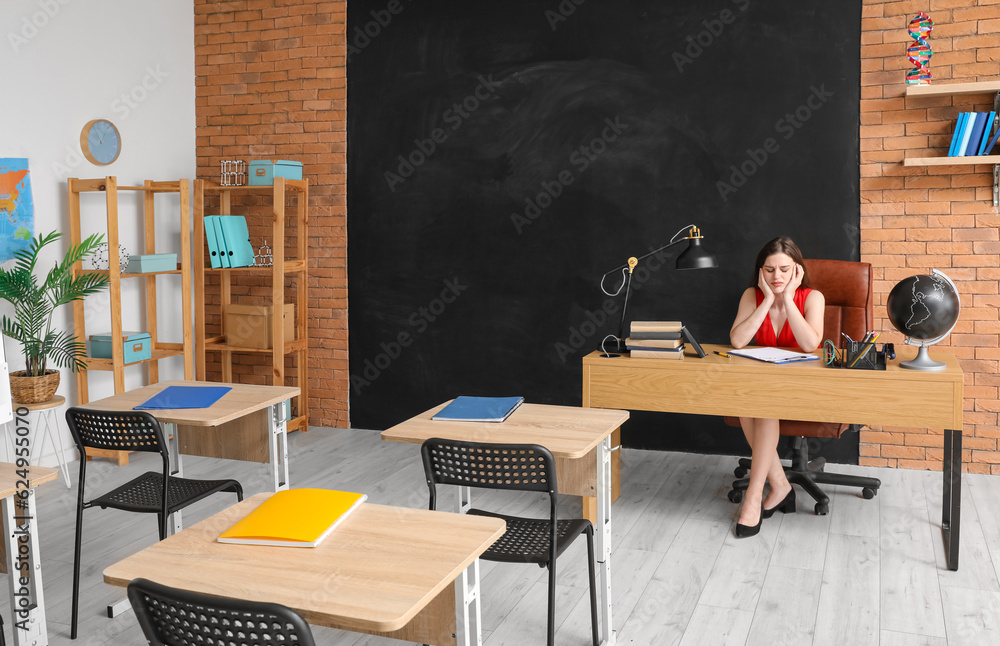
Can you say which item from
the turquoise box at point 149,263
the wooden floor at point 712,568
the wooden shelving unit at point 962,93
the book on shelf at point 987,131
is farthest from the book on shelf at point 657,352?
the turquoise box at point 149,263

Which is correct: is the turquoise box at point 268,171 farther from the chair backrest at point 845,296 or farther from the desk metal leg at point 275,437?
the chair backrest at point 845,296

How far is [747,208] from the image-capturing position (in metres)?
4.78

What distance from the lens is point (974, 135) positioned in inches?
165

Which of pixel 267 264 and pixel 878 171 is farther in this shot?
pixel 267 264

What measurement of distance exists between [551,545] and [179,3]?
16.6ft

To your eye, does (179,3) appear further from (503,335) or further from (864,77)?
(864,77)

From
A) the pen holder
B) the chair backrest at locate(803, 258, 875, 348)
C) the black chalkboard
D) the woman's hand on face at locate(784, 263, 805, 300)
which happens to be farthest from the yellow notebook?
the black chalkboard

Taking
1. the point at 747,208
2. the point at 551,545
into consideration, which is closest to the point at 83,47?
the point at 747,208

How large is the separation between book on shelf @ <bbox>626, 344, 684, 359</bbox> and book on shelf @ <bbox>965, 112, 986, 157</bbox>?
6.21 ft

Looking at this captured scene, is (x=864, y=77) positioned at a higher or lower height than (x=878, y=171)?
higher

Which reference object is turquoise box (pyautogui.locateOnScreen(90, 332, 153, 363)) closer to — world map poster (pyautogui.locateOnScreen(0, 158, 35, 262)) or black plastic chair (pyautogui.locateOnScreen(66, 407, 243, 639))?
world map poster (pyautogui.locateOnScreen(0, 158, 35, 262))

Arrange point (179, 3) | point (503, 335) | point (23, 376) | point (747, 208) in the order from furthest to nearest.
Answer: point (179, 3) < point (503, 335) < point (747, 208) < point (23, 376)

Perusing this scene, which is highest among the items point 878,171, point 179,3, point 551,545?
point 179,3

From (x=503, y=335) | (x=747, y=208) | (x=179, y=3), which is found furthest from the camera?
(x=179, y=3)
